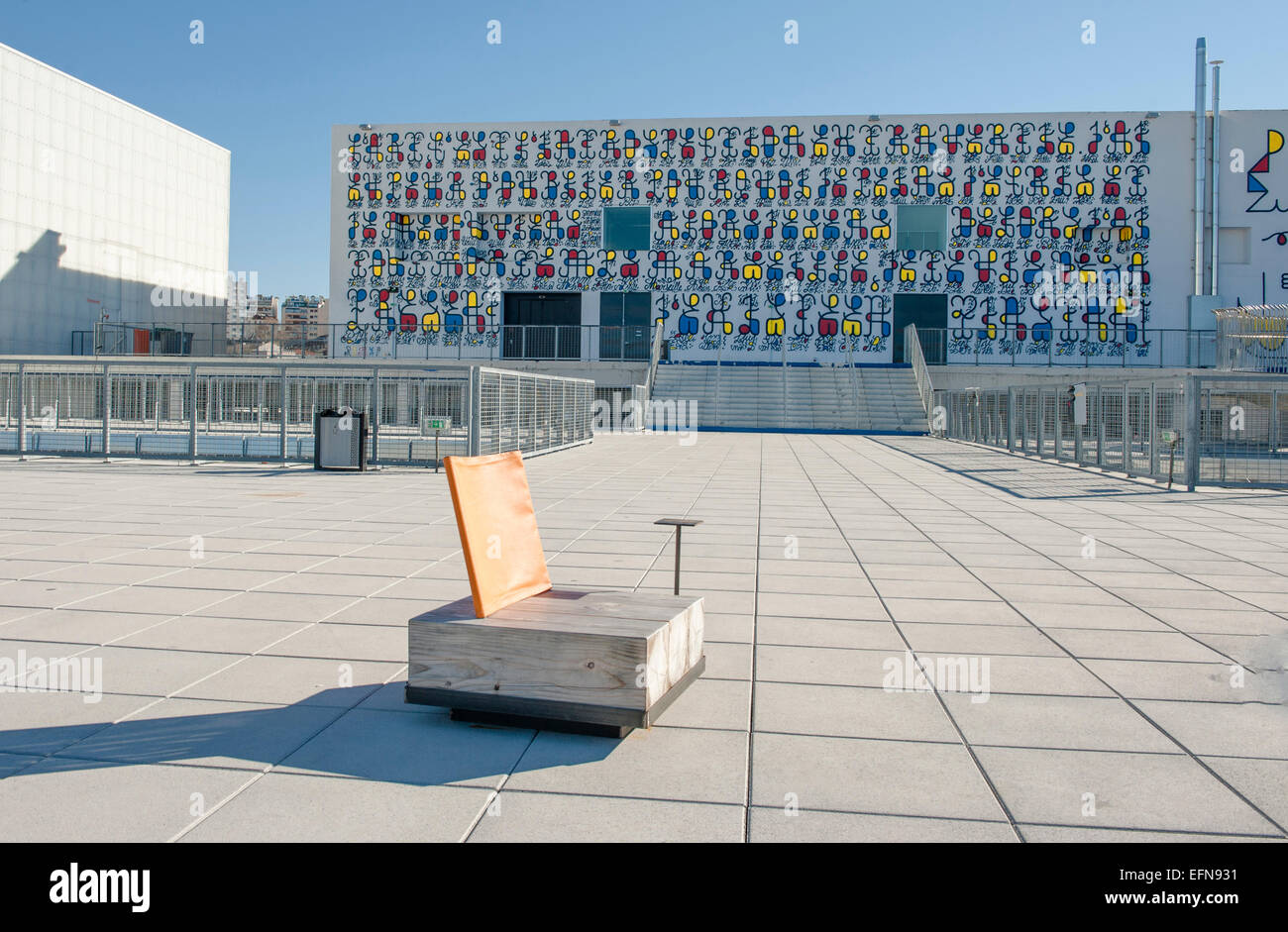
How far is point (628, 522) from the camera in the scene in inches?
413

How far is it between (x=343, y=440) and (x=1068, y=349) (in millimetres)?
33098

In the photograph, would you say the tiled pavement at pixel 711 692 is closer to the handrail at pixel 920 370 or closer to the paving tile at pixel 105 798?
the paving tile at pixel 105 798

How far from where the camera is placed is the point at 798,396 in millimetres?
36531

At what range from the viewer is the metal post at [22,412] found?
1788 centimetres

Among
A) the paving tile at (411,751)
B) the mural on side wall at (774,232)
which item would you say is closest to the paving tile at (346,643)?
the paving tile at (411,751)

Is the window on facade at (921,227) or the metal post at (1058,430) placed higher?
the window on facade at (921,227)

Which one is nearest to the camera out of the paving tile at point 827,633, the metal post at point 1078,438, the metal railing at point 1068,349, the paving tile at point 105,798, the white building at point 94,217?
the paving tile at point 105,798

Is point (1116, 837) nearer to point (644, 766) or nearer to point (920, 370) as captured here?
point (644, 766)

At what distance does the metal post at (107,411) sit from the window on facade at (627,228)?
1099 inches

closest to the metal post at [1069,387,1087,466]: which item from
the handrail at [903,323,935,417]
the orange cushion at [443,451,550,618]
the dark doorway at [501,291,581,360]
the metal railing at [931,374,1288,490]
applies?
the metal railing at [931,374,1288,490]

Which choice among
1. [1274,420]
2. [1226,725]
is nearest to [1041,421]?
[1274,420]

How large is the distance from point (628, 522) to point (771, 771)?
6.86 metres

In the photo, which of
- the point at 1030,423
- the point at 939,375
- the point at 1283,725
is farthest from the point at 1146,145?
the point at 1283,725
